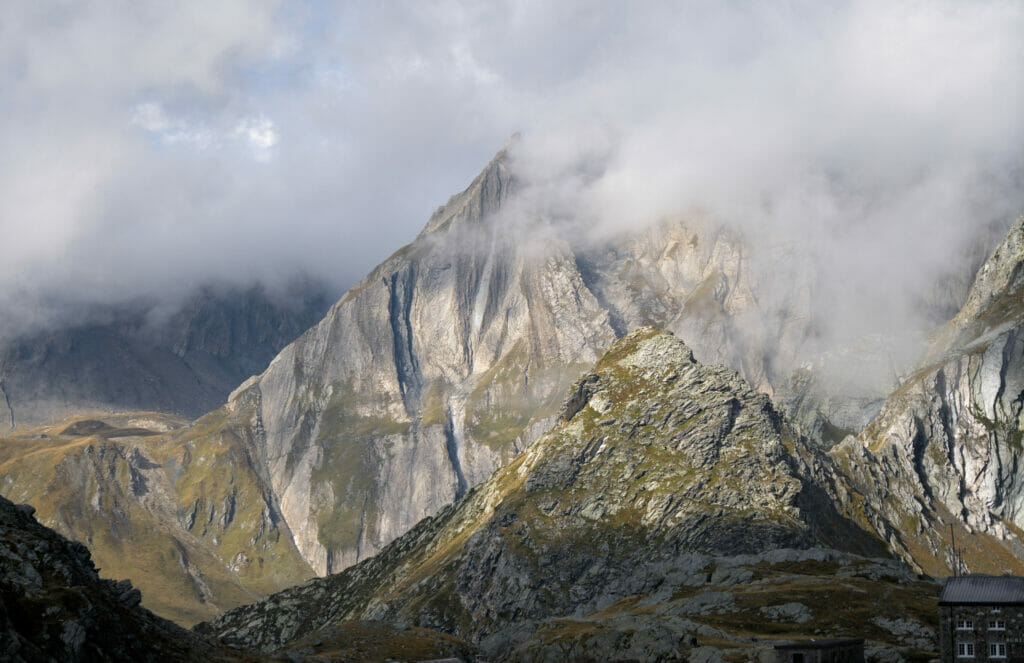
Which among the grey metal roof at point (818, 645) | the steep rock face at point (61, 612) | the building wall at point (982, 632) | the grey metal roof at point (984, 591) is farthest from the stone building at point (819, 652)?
the steep rock face at point (61, 612)

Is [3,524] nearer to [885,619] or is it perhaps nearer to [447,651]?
[447,651]

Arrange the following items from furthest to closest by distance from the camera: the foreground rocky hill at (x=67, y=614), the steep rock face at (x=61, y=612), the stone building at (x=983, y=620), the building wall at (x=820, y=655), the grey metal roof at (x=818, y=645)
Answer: the grey metal roof at (x=818, y=645), the building wall at (x=820, y=655), the stone building at (x=983, y=620), the foreground rocky hill at (x=67, y=614), the steep rock face at (x=61, y=612)

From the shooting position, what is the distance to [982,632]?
98125 mm

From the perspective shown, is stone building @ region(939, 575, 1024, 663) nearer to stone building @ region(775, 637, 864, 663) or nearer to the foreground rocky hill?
stone building @ region(775, 637, 864, 663)

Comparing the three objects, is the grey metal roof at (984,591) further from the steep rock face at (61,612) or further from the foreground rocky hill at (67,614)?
the steep rock face at (61,612)

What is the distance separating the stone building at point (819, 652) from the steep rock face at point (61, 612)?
188ft

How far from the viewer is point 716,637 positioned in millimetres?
145500

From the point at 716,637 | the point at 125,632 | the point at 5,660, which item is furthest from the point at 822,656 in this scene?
the point at 5,660

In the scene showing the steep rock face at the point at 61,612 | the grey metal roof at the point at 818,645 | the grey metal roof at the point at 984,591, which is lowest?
the steep rock face at the point at 61,612

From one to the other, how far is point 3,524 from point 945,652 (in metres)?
85.5

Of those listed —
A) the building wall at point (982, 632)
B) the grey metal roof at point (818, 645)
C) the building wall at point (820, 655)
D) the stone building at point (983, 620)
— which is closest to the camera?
the building wall at point (982, 632)

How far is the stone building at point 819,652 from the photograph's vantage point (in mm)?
109812

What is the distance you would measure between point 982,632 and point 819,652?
1715 centimetres

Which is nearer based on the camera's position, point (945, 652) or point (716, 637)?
point (945, 652)
